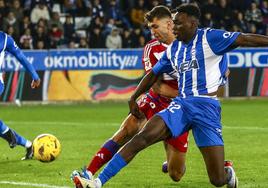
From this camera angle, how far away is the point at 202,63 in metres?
7.77

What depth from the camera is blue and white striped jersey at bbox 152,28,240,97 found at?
7762 mm

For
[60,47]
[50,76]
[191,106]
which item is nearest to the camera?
[191,106]

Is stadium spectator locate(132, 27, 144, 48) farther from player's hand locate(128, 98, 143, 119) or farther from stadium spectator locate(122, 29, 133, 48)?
player's hand locate(128, 98, 143, 119)

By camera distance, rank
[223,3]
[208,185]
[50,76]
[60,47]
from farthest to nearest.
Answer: [223,3] < [60,47] < [50,76] < [208,185]

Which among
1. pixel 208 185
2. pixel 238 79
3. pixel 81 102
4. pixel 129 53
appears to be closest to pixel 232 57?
pixel 238 79

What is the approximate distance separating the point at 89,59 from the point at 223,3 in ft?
18.9

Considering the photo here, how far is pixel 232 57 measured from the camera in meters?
22.1

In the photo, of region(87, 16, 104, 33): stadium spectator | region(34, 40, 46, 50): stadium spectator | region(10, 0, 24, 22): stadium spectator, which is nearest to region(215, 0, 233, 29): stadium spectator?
region(87, 16, 104, 33): stadium spectator

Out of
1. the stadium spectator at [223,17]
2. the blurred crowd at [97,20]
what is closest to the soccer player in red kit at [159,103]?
the blurred crowd at [97,20]

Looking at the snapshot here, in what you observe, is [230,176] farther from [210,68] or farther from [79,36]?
[79,36]

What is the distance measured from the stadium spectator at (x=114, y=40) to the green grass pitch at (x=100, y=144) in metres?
2.61

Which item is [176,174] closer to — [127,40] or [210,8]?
[127,40]

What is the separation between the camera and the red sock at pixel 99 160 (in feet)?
28.0

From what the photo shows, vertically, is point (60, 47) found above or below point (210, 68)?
below
